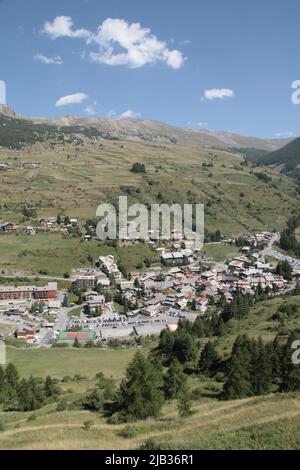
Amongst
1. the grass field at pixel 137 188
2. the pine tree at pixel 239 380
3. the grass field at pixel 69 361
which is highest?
the grass field at pixel 137 188

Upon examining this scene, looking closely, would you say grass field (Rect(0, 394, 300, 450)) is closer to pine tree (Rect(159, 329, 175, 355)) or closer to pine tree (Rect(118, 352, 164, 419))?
pine tree (Rect(118, 352, 164, 419))

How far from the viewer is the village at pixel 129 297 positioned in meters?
62.8

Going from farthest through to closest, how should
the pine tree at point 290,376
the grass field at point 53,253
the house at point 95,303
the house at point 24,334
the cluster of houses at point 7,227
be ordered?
the cluster of houses at point 7,227 < the grass field at point 53,253 < the house at point 95,303 < the house at point 24,334 < the pine tree at point 290,376

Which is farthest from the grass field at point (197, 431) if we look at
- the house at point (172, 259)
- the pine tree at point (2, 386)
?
the house at point (172, 259)

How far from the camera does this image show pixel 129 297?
250 ft

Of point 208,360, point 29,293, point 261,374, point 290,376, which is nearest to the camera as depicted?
point 290,376

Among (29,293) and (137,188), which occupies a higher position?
(137,188)

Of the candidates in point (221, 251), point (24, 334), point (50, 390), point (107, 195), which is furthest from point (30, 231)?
point (50, 390)

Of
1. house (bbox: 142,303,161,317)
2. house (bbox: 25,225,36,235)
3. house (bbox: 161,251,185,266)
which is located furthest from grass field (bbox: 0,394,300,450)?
house (bbox: 25,225,36,235)

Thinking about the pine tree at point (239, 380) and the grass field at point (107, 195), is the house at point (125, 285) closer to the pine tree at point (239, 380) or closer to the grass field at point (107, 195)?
the grass field at point (107, 195)

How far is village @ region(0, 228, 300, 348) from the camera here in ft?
206

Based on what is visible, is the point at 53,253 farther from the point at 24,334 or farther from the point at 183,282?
the point at 24,334

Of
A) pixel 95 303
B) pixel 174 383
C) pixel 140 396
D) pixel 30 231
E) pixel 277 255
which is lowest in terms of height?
pixel 95 303
